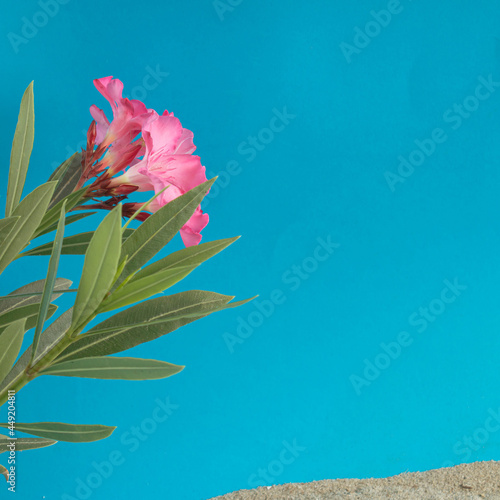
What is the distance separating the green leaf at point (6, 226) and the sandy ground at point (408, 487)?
146cm

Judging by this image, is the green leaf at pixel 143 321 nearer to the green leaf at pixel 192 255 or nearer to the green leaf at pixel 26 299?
the green leaf at pixel 192 255

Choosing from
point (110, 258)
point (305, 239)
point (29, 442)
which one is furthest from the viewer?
point (305, 239)

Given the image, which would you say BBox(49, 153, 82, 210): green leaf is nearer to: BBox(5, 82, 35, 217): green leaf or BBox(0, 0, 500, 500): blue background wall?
BBox(5, 82, 35, 217): green leaf

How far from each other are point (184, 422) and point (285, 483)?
1.44 ft

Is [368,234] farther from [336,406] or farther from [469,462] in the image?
[469,462]

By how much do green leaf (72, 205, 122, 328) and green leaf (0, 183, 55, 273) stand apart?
0.56 ft

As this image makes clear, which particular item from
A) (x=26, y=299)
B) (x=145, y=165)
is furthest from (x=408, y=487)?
(x=145, y=165)

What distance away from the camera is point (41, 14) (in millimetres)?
1544

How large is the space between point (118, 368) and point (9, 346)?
0.16 meters

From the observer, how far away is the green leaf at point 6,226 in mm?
588

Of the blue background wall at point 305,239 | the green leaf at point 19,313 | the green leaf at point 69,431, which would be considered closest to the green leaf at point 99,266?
the green leaf at point 69,431

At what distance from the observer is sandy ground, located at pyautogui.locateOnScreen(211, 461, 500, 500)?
182cm

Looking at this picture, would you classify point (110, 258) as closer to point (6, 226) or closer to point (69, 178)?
point (6, 226)

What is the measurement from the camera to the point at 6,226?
1.94ft
